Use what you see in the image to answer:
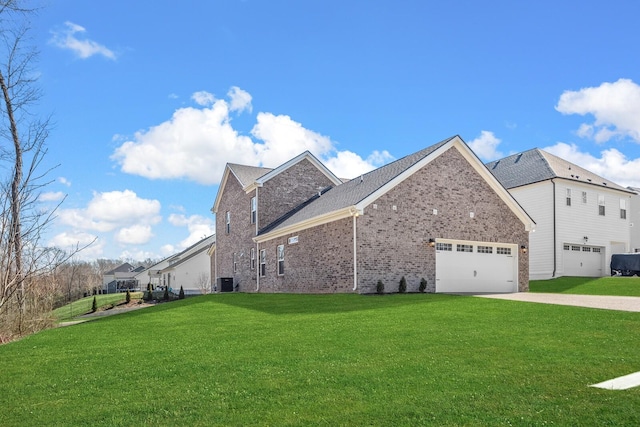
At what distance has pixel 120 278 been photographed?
278 ft

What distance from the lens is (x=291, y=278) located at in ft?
77.8

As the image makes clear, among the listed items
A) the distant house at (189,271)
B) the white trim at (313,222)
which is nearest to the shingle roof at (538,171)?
the white trim at (313,222)

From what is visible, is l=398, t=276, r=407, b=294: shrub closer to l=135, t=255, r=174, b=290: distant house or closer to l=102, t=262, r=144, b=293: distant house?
l=135, t=255, r=174, b=290: distant house

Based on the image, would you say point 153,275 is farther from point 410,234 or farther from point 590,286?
point 590,286

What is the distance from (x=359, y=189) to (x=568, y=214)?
627 inches

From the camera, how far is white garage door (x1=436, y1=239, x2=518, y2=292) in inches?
851

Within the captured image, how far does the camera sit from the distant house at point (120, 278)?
7091 centimetres

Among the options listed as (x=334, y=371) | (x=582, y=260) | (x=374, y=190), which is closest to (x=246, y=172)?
(x=374, y=190)

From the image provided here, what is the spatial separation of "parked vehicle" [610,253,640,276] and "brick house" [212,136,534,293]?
11.9 meters

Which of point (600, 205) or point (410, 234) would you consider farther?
point (600, 205)

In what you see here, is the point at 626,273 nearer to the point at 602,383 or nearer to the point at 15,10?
the point at 602,383

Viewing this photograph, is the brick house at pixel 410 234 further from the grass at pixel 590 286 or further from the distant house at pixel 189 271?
the distant house at pixel 189 271

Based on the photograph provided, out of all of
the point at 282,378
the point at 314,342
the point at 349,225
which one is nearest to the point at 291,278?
the point at 349,225

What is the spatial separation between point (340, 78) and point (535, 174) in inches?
756
